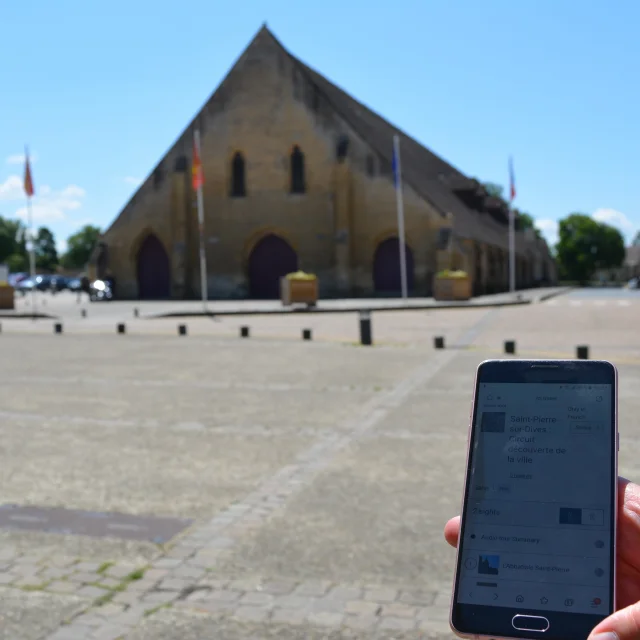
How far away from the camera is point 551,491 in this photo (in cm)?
192

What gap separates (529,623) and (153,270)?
158ft

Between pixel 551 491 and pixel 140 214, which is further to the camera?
pixel 140 214

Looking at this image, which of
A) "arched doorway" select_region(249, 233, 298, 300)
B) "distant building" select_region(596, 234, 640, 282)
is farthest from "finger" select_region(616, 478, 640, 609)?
"distant building" select_region(596, 234, 640, 282)

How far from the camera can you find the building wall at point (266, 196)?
44.8 metres

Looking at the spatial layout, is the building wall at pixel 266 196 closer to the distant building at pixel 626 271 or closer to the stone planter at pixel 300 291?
the stone planter at pixel 300 291

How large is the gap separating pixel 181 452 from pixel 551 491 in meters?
6.24

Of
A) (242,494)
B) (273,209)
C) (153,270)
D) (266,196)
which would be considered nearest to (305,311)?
(273,209)

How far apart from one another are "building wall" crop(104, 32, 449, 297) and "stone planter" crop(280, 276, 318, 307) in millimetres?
9397

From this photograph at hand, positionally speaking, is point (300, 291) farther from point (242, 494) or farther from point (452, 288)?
point (242, 494)

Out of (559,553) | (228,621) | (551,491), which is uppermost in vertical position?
(551,491)

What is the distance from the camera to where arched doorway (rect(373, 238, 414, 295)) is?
44781 millimetres

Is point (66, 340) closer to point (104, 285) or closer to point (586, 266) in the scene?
point (104, 285)

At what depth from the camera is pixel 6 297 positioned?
3553 cm

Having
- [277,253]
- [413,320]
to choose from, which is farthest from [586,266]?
[413,320]
